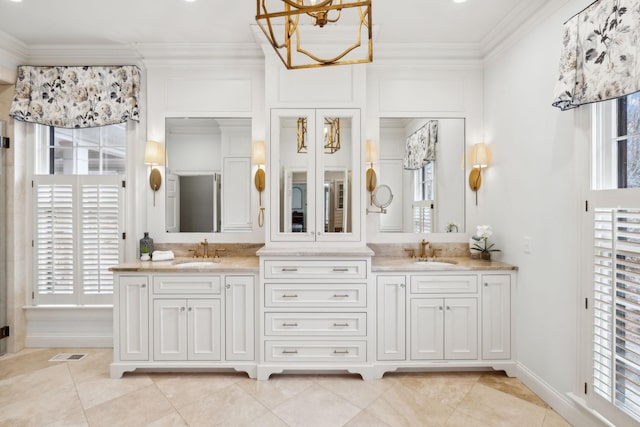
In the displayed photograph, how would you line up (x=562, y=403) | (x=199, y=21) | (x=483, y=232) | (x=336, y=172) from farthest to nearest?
(x=483, y=232) < (x=336, y=172) < (x=199, y=21) < (x=562, y=403)

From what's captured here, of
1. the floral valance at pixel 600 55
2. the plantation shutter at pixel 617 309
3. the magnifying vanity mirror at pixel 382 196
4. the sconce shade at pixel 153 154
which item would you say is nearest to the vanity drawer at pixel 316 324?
the magnifying vanity mirror at pixel 382 196

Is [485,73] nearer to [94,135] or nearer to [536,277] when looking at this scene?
[536,277]

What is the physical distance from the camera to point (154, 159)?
3219 millimetres

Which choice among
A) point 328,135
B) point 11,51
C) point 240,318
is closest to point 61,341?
point 240,318

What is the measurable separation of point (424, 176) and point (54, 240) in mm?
3585

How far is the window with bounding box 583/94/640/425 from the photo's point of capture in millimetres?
1758

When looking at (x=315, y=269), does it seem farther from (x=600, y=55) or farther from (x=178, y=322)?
(x=600, y=55)

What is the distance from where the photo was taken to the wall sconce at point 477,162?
318 cm

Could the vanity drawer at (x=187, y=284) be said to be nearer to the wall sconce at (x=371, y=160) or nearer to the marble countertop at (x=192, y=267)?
the marble countertop at (x=192, y=267)

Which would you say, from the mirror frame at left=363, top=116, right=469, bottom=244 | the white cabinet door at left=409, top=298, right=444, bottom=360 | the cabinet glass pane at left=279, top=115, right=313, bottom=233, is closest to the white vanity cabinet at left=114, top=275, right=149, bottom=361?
the cabinet glass pane at left=279, top=115, right=313, bottom=233

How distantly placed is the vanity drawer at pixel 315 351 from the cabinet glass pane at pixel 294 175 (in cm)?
92

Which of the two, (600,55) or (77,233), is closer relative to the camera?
(600,55)

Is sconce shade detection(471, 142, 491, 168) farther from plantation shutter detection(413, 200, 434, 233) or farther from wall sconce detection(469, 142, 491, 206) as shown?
plantation shutter detection(413, 200, 434, 233)

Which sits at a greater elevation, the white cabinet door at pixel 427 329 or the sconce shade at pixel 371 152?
the sconce shade at pixel 371 152
